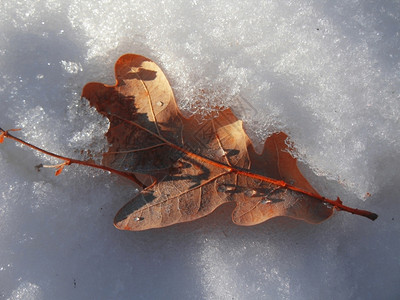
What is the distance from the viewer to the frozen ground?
53.0 inches

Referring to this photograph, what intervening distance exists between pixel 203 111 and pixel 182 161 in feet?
0.68

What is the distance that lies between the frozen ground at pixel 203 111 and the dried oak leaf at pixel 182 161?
9cm

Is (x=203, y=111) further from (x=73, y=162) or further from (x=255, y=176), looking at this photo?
(x=73, y=162)

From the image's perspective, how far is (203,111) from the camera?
4.53ft

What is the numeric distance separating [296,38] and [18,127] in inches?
44.0

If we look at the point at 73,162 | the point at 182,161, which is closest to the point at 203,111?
the point at 182,161

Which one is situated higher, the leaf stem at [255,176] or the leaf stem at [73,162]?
the leaf stem at [255,176]

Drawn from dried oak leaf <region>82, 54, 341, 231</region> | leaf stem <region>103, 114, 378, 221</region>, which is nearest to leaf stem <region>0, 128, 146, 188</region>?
dried oak leaf <region>82, 54, 341, 231</region>

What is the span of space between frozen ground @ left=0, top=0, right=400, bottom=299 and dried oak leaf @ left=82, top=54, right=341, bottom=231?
9 centimetres

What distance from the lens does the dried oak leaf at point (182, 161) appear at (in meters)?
1.32

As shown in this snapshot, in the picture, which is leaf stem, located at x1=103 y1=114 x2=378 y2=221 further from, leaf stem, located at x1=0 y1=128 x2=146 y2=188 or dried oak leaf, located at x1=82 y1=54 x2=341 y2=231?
leaf stem, located at x1=0 y1=128 x2=146 y2=188

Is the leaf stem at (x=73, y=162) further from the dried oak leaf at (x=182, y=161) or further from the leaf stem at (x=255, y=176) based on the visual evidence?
the leaf stem at (x=255, y=176)

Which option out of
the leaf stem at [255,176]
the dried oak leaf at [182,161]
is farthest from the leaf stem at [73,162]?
the leaf stem at [255,176]

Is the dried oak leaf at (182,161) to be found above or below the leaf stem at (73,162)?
above
